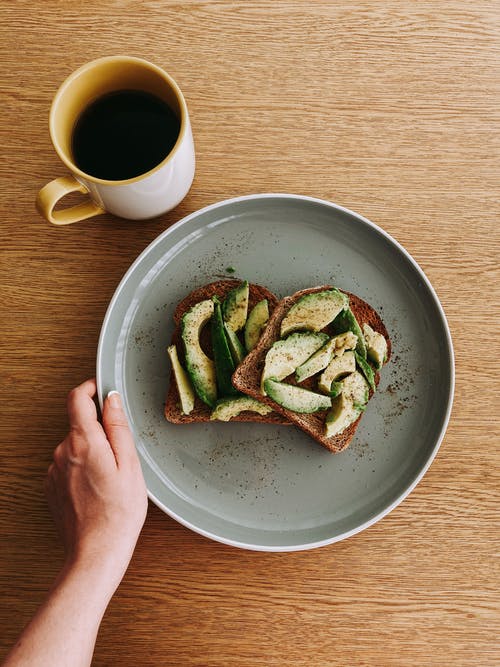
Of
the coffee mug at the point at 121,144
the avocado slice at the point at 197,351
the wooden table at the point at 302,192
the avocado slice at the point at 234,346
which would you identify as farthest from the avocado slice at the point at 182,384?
the coffee mug at the point at 121,144

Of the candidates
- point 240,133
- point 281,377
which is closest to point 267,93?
point 240,133

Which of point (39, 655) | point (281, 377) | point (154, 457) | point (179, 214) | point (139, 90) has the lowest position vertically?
point (39, 655)

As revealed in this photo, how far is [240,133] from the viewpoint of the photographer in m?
1.46

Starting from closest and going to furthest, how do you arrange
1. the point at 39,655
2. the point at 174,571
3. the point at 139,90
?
the point at 39,655, the point at 139,90, the point at 174,571

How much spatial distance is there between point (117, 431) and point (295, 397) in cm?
39

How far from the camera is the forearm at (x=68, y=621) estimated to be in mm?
1161

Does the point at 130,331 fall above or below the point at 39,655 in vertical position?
above

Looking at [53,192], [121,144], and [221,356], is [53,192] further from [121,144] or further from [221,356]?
[221,356]

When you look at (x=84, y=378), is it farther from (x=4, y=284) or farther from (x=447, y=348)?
(x=447, y=348)

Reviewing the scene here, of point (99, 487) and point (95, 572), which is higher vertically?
point (99, 487)

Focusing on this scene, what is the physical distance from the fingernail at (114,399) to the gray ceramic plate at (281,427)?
0.08 feet

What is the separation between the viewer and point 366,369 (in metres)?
1.32

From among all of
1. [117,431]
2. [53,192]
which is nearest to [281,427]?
[117,431]

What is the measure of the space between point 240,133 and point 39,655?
120cm
